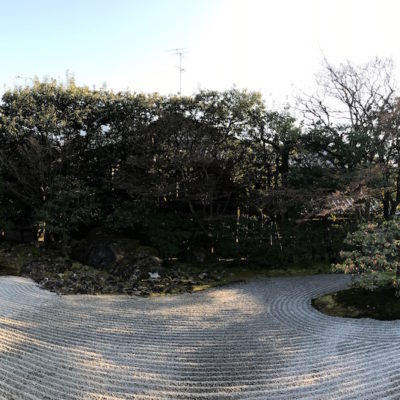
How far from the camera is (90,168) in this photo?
13250 mm

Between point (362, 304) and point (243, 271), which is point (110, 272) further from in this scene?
point (362, 304)

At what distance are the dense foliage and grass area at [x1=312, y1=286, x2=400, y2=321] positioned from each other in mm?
3446

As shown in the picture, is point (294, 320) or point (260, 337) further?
point (294, 320)

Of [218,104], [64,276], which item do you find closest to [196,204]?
[218,104]

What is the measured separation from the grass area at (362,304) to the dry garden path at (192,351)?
274 millimetres

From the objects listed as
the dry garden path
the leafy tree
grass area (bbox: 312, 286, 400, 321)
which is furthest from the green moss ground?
the leafy tree

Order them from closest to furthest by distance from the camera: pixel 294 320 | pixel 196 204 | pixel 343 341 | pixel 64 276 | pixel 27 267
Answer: pixel 343 341 < pixel 294 320 < pixel 64 276 < pixel 27 267 < pixel 196 204

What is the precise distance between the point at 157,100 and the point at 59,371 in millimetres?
10280

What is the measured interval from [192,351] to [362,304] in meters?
3.44

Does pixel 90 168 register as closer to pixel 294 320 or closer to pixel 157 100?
pixel 157 100

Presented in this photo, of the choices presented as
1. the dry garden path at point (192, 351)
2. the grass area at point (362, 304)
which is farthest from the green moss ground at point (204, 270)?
the grass area at point (362, 304)

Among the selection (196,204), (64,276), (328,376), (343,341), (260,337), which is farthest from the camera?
(196,204)

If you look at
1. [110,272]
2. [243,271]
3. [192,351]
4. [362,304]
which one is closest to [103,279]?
[110,272]

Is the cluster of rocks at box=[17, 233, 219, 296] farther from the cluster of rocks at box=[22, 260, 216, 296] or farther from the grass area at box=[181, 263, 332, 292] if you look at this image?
the grass area at box=[181, 263, 332, 292]
